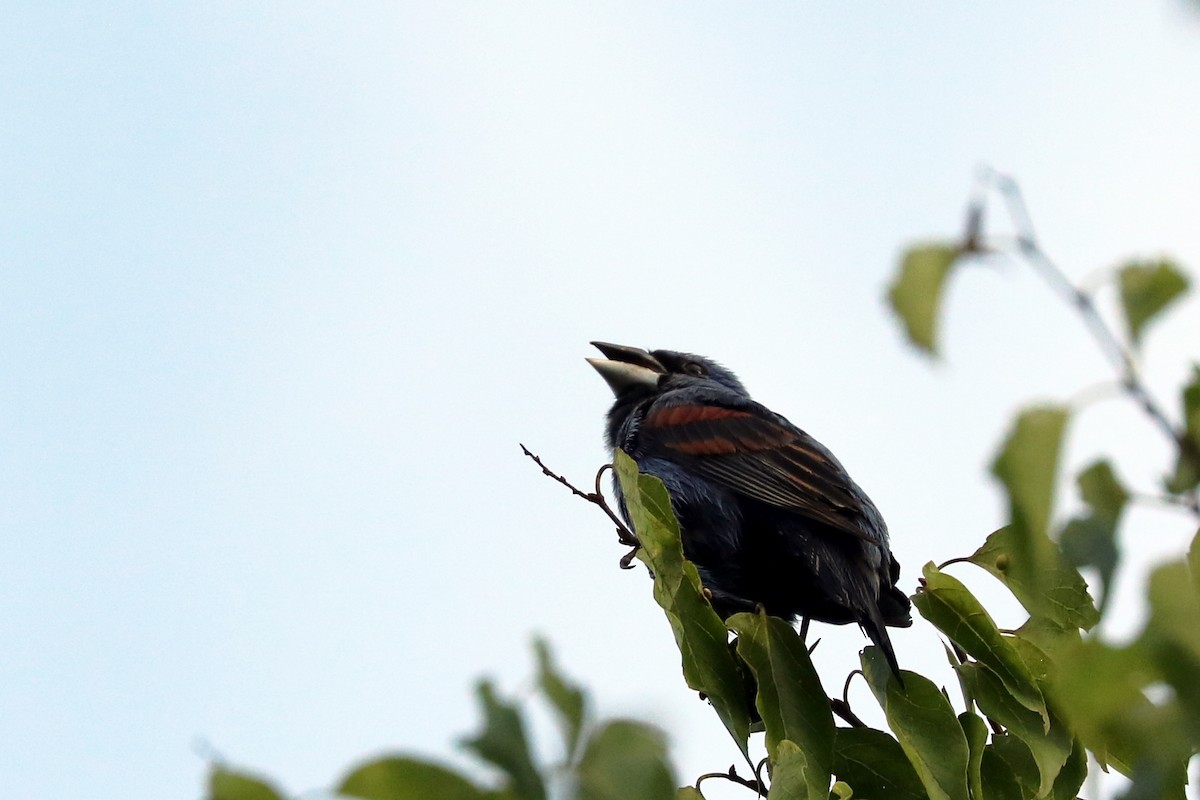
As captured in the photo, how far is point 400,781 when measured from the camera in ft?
4.69

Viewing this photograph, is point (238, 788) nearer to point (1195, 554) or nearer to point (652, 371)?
point (1195, 554)

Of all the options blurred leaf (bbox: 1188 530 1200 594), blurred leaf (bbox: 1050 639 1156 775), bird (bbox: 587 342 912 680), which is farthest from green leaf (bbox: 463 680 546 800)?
bird (bbox: 587 342 912 680)

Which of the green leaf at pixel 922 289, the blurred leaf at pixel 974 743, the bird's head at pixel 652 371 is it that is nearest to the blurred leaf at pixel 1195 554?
the green leaf at pixel 922 289

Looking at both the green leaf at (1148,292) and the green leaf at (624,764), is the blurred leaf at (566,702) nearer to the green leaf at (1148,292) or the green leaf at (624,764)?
the green leaf at (624,764)

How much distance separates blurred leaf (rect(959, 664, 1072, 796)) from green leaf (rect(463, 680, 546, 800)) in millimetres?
2282

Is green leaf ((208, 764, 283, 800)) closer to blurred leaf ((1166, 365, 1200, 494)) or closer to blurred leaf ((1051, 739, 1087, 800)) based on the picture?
blurred leaf ((1166, 365, 1200, 494))

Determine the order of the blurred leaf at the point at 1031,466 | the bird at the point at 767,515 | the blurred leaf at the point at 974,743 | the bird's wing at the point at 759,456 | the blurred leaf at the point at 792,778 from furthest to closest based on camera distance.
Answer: the bird's wing at the point at 759,456, the bird at the point at 767,515, the blurred leaf at the point at 974,743, the blurred leaf at the point at 792,778, the blurred leaf at the point at 1031,466

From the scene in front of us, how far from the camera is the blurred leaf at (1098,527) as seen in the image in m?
1.39

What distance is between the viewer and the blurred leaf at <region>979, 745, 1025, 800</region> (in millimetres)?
3514

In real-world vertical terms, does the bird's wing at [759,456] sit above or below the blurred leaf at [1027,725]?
above

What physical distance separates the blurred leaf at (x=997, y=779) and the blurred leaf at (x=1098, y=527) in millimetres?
2257

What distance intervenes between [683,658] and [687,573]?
259 millimetres

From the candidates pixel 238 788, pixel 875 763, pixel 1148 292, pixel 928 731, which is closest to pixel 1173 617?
pixel 1148 292

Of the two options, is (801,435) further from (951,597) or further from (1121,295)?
(1121,295)
